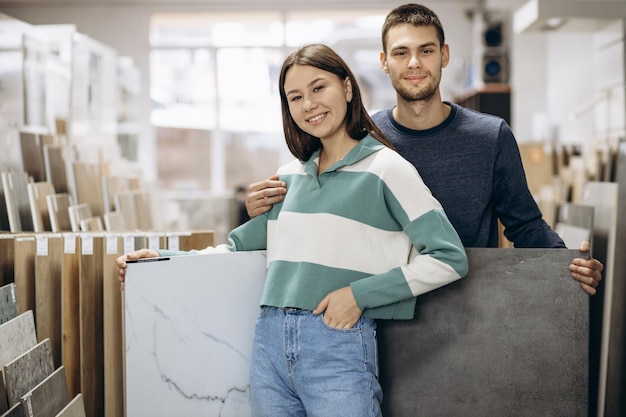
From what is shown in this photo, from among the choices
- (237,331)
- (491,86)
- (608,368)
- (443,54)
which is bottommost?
(608,368)

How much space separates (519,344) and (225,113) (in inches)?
306

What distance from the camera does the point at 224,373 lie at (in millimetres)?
1916

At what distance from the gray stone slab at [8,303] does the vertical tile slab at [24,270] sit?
0.42 ft

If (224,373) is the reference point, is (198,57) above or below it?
above

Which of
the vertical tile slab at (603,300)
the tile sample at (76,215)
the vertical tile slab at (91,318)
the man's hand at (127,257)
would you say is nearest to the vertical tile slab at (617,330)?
the vertical tile slab at (603,300)

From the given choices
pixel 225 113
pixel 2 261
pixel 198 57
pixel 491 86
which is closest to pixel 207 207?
pixel 225 113

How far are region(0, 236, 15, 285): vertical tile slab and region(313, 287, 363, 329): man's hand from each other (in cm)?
145

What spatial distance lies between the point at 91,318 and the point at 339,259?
3.95ft

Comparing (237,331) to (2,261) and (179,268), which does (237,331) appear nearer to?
(179,268)

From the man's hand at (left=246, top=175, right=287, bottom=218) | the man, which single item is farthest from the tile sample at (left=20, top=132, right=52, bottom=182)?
the man

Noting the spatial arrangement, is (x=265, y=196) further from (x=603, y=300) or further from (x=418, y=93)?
(x=603, y=300)

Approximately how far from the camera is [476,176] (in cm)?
196

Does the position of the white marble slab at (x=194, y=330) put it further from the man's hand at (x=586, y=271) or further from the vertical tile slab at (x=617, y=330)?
the vertical tile slab at (x=617, y=330)

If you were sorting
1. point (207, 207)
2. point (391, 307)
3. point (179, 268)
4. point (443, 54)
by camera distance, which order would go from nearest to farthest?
1. point (391, 307)
2. point (179, 268)
3. point (443, 54)
4. point (207, 207)
